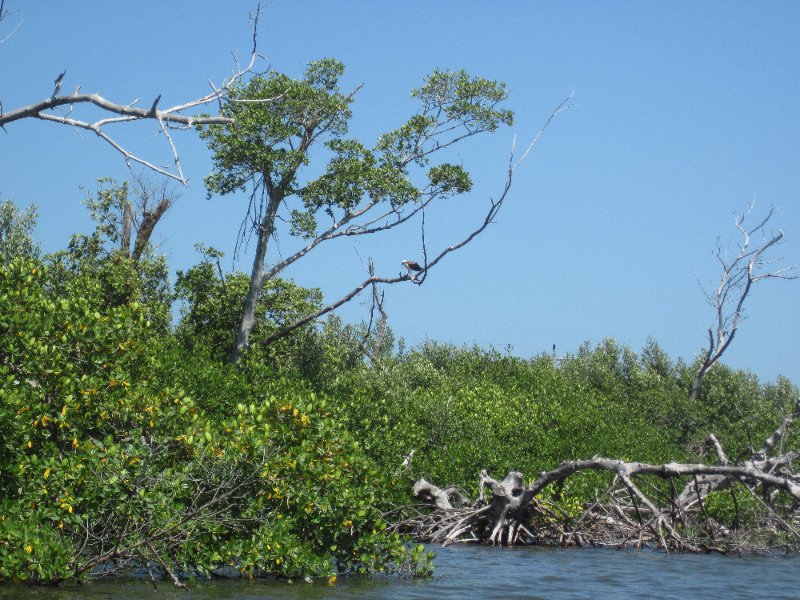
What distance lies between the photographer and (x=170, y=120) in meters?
10.8

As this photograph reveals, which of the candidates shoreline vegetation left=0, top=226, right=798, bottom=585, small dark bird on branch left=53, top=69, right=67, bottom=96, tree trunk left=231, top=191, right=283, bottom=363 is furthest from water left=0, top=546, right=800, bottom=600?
tree trunk left=231, top=191, right=283, bottom=363

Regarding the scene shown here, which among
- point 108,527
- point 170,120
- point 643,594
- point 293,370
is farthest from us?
point 293,370

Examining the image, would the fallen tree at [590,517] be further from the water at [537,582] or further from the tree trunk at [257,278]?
the tree trunk at [257,278]

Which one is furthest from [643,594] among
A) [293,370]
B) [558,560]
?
[293,370]

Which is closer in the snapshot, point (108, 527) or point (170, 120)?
point (170, 120)

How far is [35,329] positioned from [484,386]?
65.1ft

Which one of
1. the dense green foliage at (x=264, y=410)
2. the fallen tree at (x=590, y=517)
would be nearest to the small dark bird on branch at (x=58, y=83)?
the dense green foliage at (x=264, y=410)

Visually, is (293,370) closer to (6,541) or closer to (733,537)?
(733,537)

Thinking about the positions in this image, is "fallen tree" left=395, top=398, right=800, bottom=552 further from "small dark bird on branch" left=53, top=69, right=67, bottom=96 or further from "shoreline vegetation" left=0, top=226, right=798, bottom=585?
"small dark bird on branch" left=53, top=69, right=67, bottom=96

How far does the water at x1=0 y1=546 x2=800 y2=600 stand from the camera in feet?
39.9

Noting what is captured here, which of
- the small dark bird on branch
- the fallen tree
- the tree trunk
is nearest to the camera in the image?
the small dark bird on branch

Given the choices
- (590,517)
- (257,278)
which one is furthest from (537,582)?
(257,278)

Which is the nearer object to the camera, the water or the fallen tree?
→ the water

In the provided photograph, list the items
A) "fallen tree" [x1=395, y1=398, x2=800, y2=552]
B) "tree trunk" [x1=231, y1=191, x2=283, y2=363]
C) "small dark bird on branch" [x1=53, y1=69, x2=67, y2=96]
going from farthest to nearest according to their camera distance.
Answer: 1. "tree trunk" [x1=231, y1=191, x2=283, y2=363]
2. "fallen tree" [x1=395, y1=398, x2=800, y2=552]
3. "small dark bird on branch" [x1=53, y1=69, x2=67, y2=96]
